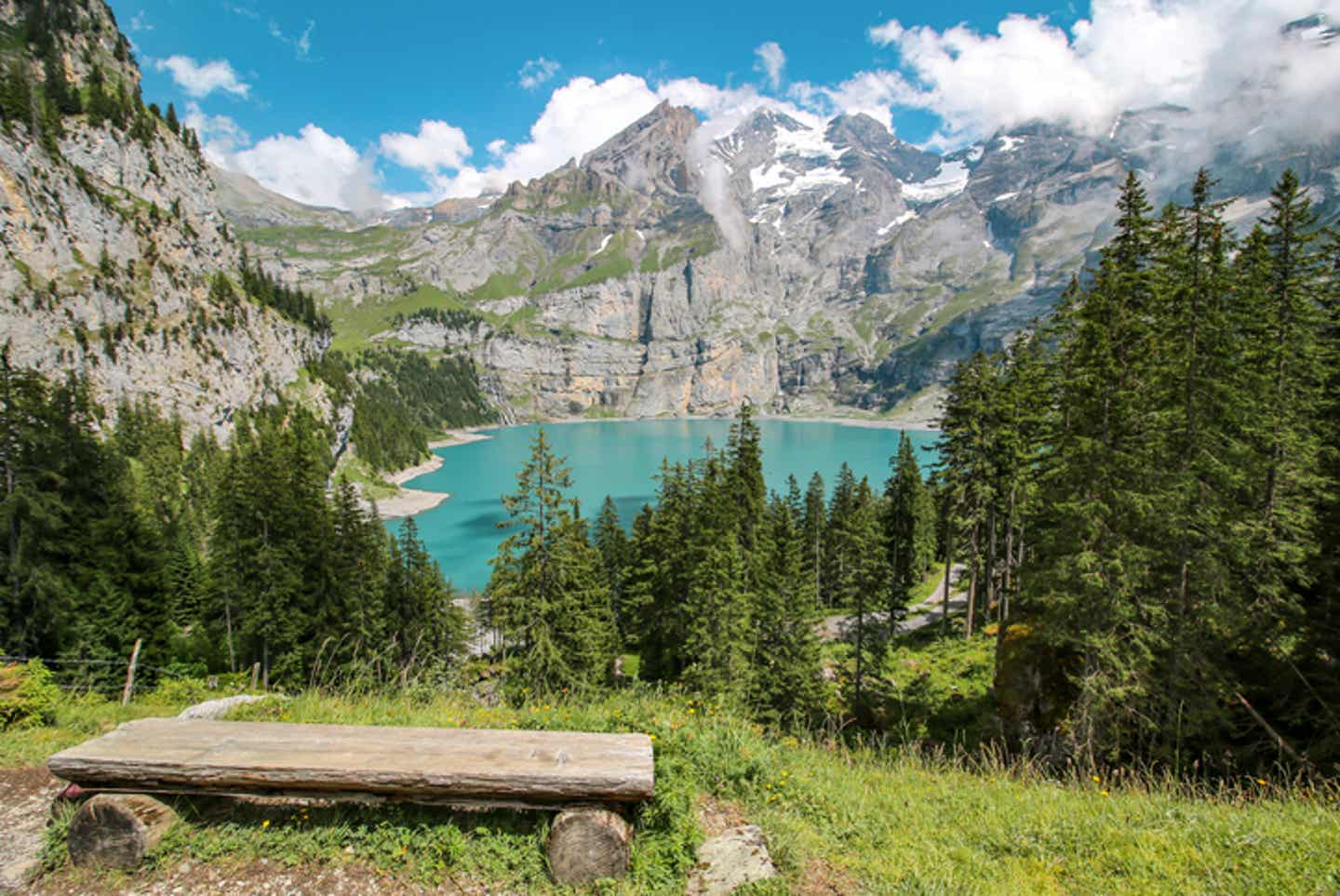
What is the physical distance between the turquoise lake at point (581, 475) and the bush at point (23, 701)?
73.9 feet

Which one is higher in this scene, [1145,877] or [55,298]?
[55,298]

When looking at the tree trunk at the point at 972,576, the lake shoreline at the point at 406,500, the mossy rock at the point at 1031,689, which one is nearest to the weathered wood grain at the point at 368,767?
the mossy rock at the point at 1031,689

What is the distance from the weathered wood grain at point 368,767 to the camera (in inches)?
163

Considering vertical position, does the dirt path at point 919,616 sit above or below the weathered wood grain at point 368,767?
below

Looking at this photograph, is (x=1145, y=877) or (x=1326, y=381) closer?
(x=1145, y=877)

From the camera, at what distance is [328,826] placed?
439 cm

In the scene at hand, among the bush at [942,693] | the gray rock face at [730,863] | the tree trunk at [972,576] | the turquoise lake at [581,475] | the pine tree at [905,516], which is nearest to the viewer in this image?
the gray rock face at [730,863]

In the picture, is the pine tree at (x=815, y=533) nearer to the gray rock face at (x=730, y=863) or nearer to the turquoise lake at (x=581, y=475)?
the turquoise lake at (x=581, y=475)

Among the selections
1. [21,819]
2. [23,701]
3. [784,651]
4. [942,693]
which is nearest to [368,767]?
[21,819]

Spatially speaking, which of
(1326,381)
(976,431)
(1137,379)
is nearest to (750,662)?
(976,431)

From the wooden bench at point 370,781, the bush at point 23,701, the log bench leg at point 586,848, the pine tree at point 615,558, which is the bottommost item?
the pine tree at point 615,558

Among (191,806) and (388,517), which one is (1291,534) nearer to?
(191,806)

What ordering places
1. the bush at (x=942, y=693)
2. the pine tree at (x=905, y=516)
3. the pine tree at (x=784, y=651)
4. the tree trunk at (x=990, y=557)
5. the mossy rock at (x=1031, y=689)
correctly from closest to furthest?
the mossy rock at (x=1031, y=689), the bush at (x=942, y=693), the pine tree at (x=784, y=651), the tree trunk at (x=990, y=557), the pine tree at (x=905, y=516)

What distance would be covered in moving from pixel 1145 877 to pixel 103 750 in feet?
26.3
